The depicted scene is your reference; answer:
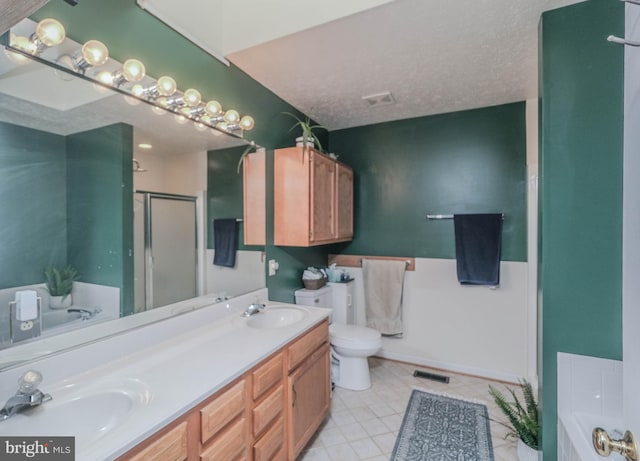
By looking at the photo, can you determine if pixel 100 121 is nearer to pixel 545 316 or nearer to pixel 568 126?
pixel 568 126

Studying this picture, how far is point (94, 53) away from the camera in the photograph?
122 centimetres

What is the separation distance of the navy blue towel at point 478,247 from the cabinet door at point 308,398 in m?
1.50

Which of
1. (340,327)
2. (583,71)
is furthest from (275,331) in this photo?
(583,71)

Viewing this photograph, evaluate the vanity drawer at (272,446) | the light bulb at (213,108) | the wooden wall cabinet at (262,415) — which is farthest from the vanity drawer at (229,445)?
the light bulb at (213,108)

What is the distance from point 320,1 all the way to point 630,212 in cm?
164

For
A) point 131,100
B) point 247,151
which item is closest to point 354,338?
point 247,151

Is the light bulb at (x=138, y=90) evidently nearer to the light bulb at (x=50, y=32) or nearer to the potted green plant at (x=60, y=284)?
the light bulb at (x=50, y=32)

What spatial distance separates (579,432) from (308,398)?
1301 mm

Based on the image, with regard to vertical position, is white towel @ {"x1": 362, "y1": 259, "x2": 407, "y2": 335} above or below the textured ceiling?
below

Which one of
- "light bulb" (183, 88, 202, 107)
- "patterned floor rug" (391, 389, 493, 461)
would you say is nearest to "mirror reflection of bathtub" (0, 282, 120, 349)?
"light bulb" (183, 88, 202, 107)

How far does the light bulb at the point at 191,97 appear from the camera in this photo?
5.47 ft

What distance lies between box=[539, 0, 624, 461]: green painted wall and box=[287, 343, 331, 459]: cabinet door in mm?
1218

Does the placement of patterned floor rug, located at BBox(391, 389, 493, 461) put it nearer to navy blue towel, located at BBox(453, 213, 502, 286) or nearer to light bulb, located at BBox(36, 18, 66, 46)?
navy blue towel, located at BBox(453, 213, 502, 286)

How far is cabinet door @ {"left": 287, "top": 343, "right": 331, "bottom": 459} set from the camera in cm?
164
